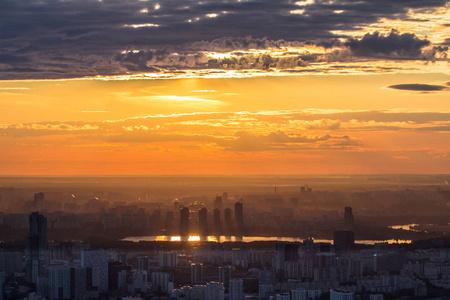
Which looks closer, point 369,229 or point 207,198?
point 369,229

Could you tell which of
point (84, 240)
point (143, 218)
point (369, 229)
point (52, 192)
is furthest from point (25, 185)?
point (369, 229)

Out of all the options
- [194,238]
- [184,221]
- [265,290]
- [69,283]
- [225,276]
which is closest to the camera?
[265,290]

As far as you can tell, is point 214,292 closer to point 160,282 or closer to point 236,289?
point 236,289

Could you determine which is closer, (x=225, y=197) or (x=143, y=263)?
(x=143, y=263)

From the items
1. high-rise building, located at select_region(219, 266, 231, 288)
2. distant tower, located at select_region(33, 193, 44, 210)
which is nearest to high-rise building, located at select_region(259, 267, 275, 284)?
high-rise building, located at select_region(219, 266, 231, 288)

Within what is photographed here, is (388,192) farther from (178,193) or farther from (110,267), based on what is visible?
(110,267)

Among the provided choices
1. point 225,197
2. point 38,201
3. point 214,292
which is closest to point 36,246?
point 214,292

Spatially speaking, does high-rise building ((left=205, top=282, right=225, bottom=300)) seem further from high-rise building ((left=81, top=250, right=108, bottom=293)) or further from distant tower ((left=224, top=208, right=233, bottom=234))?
distant tower ((left=224, top=208, right=233, bottom=234))
